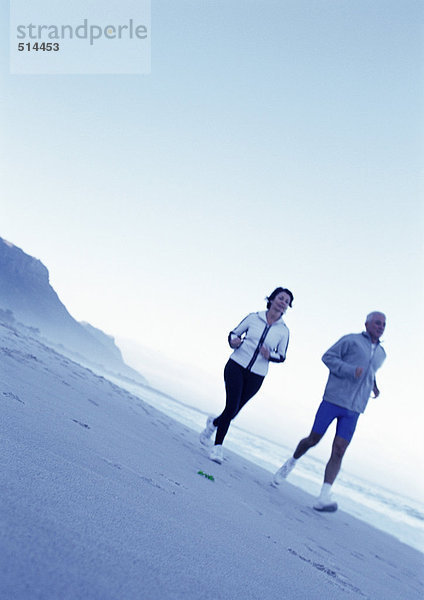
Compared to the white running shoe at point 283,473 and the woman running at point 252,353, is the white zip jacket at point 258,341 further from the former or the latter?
the white running shoe at point 283,473

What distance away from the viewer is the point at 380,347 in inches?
202

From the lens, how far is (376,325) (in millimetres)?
5000

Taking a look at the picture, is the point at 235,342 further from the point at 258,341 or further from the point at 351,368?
the point at 351,368

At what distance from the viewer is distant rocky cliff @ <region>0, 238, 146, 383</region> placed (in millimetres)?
70562

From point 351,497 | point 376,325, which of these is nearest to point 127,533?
point 376,325

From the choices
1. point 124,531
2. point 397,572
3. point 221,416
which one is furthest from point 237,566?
point 221,416

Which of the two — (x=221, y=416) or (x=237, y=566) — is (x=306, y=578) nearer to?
(x=237, y=566)

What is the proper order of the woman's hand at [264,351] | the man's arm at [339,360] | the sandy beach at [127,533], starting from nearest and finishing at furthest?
1. the sandy beach at [127,533]
2. the woman's hand at [264,351]
3. the man's arm at [339,360]

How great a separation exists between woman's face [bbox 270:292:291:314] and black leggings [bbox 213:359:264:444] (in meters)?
0.74

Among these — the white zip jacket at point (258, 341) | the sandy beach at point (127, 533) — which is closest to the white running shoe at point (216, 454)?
the white zip jacket at point (258, 341)

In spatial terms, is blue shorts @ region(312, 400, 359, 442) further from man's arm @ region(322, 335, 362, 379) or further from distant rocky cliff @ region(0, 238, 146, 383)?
distant rocky cliff @ region(0, 238, 146, 383)

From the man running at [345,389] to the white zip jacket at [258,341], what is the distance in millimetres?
680

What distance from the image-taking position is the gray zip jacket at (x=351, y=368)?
15.9 ft

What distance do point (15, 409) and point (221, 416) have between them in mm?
2855
